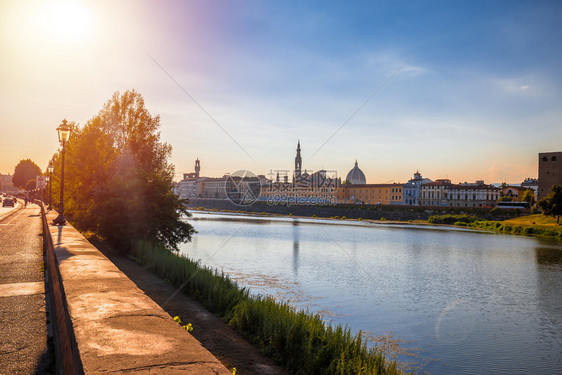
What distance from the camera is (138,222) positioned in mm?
21812

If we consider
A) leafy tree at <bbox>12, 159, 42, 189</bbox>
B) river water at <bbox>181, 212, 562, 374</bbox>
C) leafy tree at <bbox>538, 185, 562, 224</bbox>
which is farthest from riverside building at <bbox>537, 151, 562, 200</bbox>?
leafy tree at <bbox>12, 159, 42, 189</bbox>

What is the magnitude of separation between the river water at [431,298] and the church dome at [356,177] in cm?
15440

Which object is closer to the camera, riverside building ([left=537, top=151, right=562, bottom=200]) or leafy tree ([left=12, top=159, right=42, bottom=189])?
riverside building ([left=537, top=151, right=562, bottom=200])

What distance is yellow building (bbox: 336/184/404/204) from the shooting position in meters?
147

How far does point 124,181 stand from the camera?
2258cm

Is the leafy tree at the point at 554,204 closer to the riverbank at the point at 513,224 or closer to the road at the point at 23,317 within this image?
the riverbank at the point at 513,224

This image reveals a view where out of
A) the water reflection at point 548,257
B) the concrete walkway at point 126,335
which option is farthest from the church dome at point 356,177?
the concrete walkway at point 126,335

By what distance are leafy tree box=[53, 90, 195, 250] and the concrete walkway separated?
53.3 feet

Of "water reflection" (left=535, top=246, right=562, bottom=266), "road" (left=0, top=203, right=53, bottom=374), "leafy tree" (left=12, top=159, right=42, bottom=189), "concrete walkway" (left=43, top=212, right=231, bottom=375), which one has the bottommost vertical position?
"water reflection" (left=535, top=246, right=562, bottom=266)

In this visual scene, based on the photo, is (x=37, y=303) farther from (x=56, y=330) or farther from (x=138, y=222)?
(x=138, y=222)

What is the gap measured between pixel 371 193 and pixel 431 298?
137 m

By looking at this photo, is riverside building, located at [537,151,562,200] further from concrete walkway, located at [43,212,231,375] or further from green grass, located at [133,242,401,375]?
concrete walkway, located at [43,212,231,375]

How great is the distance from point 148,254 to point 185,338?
15021 mm

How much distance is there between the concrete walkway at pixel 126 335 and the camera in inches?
126
